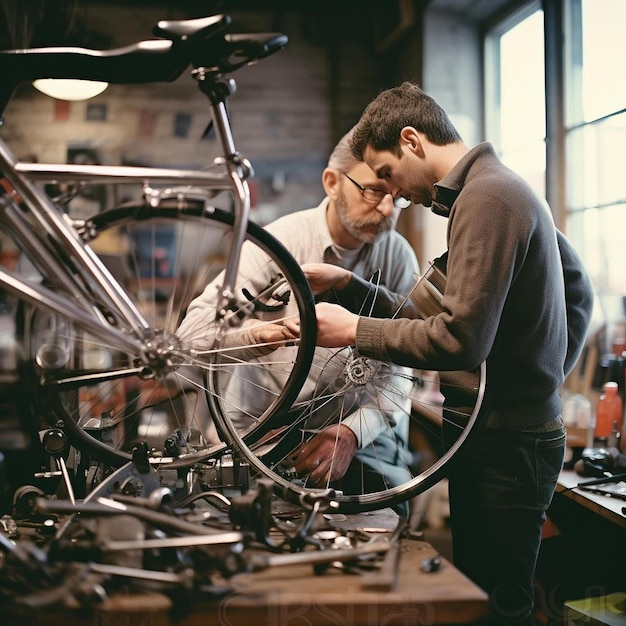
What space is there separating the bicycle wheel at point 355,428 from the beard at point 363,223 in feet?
1.48

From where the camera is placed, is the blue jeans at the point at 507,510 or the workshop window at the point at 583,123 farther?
the workshop window at the point at 583,123

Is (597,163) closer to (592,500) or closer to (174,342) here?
(592,500)

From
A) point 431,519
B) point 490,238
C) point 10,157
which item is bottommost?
point 431,519

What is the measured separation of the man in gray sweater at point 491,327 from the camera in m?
1.37

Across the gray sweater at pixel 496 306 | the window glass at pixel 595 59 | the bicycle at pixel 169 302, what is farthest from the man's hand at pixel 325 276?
the window glass at pixel 595 59

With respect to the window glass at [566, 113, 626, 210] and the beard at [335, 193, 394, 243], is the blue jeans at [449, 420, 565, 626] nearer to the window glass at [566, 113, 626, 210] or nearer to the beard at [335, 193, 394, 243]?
the beard at [335, 193, 394, 243]

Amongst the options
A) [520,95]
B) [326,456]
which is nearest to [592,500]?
[326,456]

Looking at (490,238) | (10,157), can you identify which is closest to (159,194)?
(10,157)

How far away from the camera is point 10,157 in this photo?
1.35 meters

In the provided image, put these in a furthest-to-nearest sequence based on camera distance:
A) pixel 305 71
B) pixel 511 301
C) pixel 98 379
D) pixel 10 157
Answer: pixel 305 71
pixel 98 379
pixel 511 301
pixel 10 157

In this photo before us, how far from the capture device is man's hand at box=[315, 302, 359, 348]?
1.50 metres

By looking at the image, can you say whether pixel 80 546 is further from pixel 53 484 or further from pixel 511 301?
pixel 511 301

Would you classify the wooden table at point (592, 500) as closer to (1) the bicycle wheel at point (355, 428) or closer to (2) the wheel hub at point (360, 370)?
(1) the bicycle wheel at point (355, 428)

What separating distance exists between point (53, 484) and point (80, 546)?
42 centimetres
